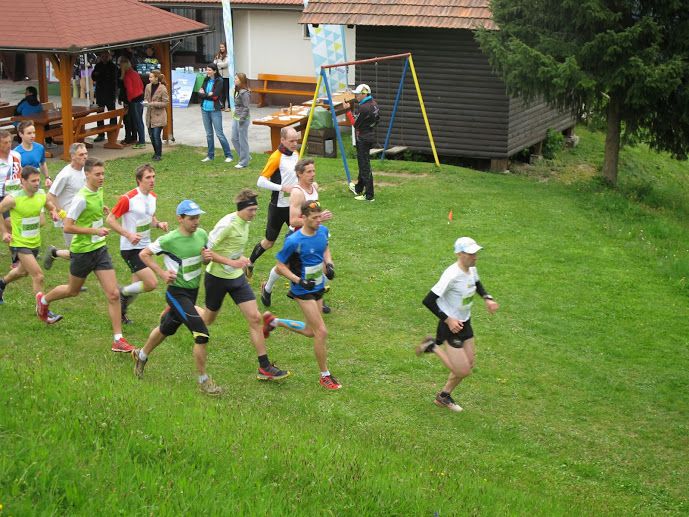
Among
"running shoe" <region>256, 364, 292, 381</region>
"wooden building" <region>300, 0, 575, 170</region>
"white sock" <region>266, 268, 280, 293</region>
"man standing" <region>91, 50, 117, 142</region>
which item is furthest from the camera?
"man standing" <region>91, 50, 117, 142</region>

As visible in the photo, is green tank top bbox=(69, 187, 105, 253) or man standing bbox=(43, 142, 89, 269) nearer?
green tank top bbox=(69, 187, 105, 253)

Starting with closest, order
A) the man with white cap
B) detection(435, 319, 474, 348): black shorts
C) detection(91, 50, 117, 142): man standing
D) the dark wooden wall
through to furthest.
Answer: the man with white cap → detection(435, 319, 474, 348): black shorts → the dark wooden wall → detection(91, 50, 117, 142): man standing

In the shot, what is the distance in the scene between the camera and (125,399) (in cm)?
802

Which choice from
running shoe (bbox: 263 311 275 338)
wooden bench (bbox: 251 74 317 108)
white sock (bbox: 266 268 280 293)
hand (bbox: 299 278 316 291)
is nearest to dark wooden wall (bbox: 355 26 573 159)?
wooden bench (bbox: 251 74 317 108)

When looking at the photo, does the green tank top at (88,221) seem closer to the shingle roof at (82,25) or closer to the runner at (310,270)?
the runner at (310,270)

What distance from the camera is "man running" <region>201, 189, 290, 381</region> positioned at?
32.4 ft

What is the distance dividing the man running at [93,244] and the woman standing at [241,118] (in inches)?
391

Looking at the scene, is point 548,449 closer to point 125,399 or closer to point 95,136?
point 125,399

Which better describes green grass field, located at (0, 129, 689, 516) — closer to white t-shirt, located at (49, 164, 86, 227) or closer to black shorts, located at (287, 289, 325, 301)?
black shorts, located at (287, 289, 325, 301)

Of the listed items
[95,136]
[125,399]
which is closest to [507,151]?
[95,136]

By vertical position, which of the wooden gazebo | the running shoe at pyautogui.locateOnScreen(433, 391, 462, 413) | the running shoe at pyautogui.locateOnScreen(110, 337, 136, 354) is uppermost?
the wooden gazebo

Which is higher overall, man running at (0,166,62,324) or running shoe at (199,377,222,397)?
man running at (0,166,62,324)

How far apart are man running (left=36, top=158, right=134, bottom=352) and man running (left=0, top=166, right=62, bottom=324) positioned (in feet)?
2.79

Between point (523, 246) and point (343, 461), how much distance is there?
29.4 ft
